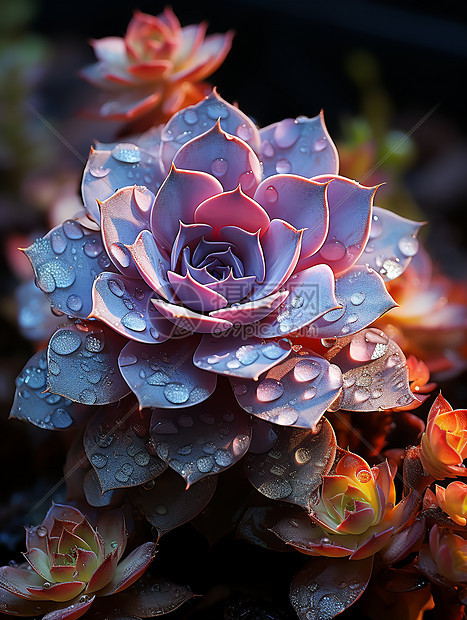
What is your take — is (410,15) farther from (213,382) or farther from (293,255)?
(213,382)

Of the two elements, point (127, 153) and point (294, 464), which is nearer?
point (294, 464)

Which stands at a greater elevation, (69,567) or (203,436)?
(203,436)

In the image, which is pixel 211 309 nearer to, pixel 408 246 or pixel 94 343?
pixel 94 343

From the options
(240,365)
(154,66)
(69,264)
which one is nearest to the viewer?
(240,365)

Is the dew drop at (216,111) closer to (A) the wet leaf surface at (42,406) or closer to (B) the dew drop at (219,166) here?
(B) the dew drop at (219,166)

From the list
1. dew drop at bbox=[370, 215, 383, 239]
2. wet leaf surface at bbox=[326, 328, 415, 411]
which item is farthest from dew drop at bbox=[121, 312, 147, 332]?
dew drop at bbox=[370, 215, 383, 239]

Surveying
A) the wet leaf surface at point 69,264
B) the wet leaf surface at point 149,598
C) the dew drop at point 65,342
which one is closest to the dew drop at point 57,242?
the wet leaf surface at point 69,264

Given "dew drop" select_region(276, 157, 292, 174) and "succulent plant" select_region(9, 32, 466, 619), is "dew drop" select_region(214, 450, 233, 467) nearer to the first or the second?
"succulent plant" select_region(9, 32, 466, 619)

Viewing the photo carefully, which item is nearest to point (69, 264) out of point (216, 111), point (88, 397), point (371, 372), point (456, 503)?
point (88, 397)


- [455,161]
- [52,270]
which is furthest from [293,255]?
[455,161]
